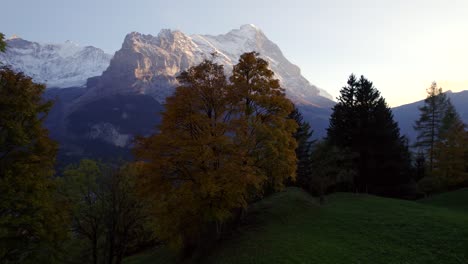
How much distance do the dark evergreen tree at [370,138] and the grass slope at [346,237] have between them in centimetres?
1636

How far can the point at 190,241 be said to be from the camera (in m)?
25.7

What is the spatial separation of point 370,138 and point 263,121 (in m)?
29.6

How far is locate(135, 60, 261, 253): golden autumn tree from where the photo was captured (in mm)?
19359

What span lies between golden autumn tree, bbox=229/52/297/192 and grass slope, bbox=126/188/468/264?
14.9 ft

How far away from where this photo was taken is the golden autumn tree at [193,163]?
1936 cm

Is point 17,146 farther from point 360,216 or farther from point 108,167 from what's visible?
point 360,216

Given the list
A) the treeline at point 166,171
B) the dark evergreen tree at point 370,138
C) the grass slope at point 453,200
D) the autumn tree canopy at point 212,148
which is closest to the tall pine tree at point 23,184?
the treeline at point 166,171

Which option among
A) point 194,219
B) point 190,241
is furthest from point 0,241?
point 190,241

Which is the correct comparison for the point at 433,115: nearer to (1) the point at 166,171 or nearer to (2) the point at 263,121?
(2) the point at 263,121

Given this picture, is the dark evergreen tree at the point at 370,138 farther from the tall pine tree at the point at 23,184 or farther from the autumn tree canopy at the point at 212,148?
the tall pine tree at the point at 23,184

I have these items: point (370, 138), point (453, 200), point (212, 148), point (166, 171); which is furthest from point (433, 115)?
point (166, 171)

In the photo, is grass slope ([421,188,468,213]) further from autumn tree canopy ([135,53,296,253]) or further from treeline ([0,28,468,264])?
autumn tree canopy ([135,53,296,253])

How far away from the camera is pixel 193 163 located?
20.3 m

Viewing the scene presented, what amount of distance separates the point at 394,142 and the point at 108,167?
4229 centimetres
